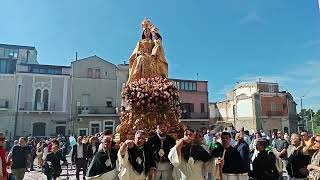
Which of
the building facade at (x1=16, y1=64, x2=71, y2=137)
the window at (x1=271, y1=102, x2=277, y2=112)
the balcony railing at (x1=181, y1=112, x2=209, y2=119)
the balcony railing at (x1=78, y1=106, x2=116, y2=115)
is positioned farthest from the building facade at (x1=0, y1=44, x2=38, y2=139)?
the window at (x1=271, y1=102, x2=277, y2=112)

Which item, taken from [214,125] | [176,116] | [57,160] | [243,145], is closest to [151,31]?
[176,116]

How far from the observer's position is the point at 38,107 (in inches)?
1283

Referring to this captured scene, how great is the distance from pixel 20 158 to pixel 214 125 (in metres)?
37.6

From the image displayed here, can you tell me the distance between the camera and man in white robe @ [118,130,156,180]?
552 cm

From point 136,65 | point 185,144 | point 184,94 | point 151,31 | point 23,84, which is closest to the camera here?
point 185,144

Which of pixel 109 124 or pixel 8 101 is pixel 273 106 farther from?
pixel 8 101

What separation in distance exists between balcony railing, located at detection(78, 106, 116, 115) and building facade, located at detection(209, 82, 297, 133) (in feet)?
56.4

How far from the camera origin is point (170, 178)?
20.0 ft

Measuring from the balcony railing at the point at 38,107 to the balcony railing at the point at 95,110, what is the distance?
2964mm

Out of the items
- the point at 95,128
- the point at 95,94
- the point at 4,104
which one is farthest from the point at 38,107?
the point at 95,128

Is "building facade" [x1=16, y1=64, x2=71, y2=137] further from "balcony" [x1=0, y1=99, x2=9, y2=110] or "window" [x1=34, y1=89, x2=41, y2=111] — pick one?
"balcony" [x1=0, y1=99, x2=9, y2=110]

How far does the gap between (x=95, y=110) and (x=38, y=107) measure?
6.01 metres

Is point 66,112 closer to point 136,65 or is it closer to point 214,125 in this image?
point 214,125

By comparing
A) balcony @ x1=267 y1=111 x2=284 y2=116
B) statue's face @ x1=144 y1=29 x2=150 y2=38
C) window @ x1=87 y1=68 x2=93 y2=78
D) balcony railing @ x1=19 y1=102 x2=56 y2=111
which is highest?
window @ x1=87 y1=68 x2=93 y2=78
